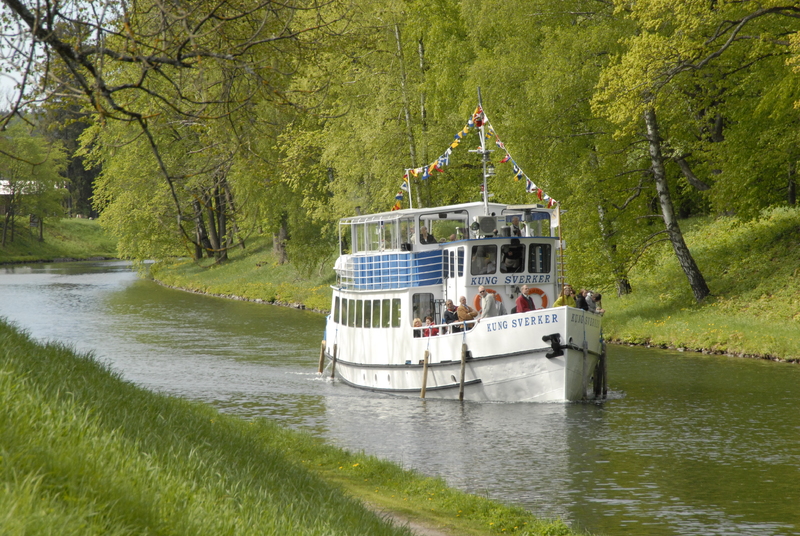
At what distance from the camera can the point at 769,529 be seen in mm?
11664

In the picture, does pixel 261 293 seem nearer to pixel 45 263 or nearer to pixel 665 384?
pixel 665 384

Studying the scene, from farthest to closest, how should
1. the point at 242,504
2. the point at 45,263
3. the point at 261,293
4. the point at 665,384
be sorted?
the point at 45,263
the point at 261,293
the point at 665,384
the point at 242,504

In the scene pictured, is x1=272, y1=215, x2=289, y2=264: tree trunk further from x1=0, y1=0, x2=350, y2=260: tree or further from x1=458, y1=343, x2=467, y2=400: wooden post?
x1=0, y1=0, x2=350, y2=260: tree

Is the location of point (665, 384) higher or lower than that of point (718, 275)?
lower

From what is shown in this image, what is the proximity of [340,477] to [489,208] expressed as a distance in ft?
43.2

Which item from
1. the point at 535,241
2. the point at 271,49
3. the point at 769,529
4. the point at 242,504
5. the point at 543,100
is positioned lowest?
the point at 769,529

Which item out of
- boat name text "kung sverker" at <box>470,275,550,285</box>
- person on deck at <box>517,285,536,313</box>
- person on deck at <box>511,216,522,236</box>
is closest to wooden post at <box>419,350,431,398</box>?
boat name text "kung sverker" at <box>470,275,550,285</box>

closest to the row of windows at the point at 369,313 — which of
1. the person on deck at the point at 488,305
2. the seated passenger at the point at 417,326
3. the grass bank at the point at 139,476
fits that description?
the seated passenger at the point at 417,326

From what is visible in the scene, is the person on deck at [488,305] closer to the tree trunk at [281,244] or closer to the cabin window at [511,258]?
the cabin window at [511,258]

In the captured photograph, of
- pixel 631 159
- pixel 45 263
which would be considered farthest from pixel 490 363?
pixel 45 263

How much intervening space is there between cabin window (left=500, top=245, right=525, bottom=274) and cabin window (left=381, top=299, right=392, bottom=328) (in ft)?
11.8

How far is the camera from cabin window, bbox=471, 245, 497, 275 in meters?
23.6

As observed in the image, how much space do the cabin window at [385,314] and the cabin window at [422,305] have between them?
86 centimetres

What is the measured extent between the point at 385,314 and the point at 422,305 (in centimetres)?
123
